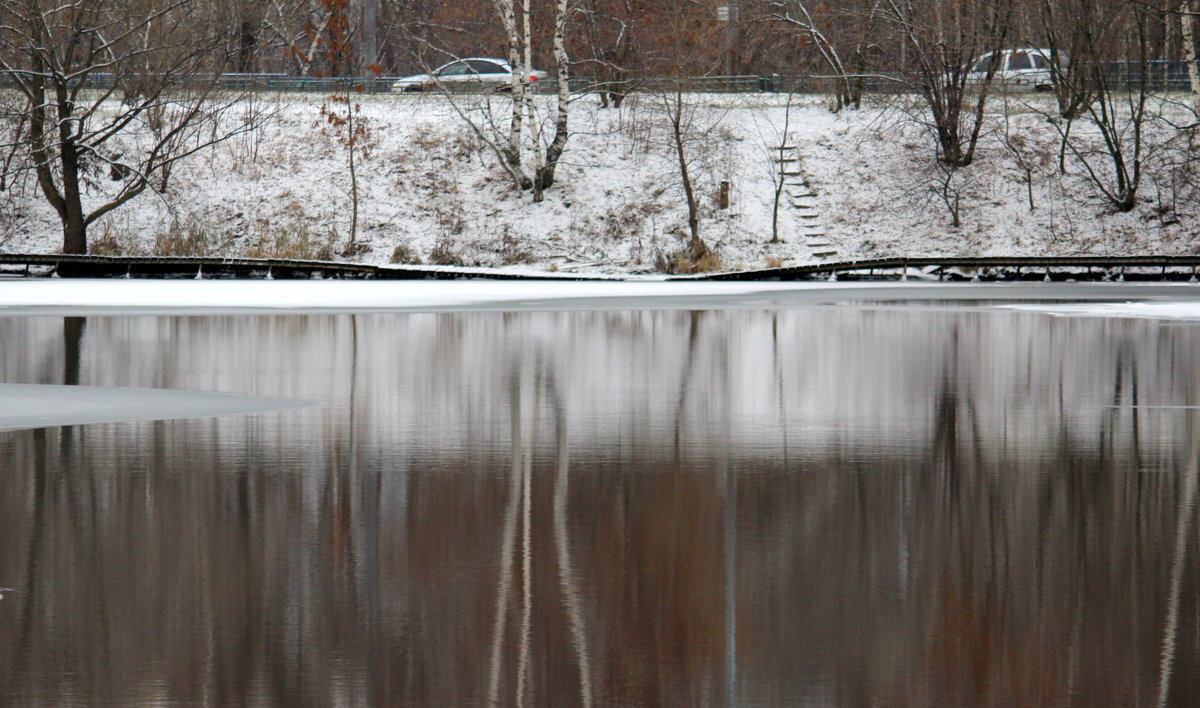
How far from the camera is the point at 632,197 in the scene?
5162 centimetres

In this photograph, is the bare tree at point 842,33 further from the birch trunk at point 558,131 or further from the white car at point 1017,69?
the birch trunk at point 558,131

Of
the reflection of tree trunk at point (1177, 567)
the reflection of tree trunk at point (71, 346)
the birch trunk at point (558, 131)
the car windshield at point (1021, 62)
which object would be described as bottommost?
the reflection of tree trunk at point (1177, 567)

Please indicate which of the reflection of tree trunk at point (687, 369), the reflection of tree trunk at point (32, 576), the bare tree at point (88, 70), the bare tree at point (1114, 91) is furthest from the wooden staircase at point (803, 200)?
the reflection of tree trunk at point (32, 576)

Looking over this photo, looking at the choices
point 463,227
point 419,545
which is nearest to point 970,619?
point 419,545

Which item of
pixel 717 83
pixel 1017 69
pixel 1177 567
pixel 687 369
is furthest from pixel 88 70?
pixel 1177 567

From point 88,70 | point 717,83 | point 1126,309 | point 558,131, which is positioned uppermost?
point 717,83

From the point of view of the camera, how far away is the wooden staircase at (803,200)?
160 ft

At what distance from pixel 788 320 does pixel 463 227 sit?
25979 millimetres

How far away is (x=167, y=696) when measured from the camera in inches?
212

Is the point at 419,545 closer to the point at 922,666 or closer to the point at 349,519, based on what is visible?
the point at 349,519

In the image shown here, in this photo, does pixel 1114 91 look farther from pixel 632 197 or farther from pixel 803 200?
pixel 632 197

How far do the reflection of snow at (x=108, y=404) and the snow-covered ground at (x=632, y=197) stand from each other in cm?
3360

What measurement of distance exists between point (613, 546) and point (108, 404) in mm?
6708

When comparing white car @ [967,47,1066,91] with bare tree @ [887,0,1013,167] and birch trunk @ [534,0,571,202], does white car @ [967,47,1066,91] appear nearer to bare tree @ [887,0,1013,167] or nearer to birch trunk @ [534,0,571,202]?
bare tree @ [887,0,1013,167]
